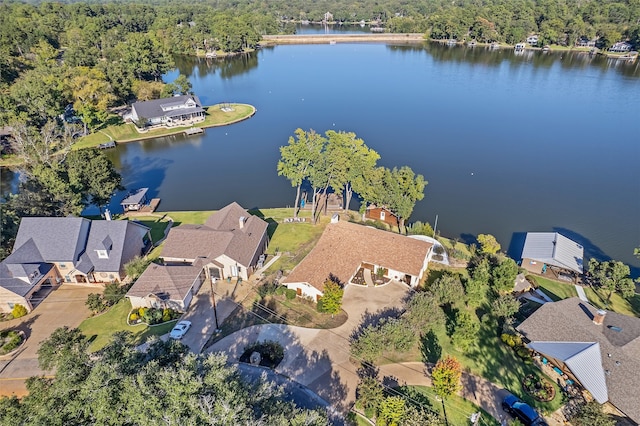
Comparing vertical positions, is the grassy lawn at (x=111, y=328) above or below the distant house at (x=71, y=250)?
below

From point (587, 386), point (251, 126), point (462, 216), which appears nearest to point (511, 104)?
point (462, 216)

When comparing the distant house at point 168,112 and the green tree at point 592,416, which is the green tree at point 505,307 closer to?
the green tree at point 592,416

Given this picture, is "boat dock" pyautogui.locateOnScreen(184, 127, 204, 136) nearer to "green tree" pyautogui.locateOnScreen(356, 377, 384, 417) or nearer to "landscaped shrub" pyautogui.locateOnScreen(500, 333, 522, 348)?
"green tree" pyautogui.locateOnScreen(356, 377, 384, 417)

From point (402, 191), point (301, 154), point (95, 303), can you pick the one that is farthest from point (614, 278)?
point (95, 303)

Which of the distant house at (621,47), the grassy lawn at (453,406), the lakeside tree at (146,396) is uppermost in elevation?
the distant house at (621,47)

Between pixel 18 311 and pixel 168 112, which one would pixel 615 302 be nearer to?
pixel 18 311

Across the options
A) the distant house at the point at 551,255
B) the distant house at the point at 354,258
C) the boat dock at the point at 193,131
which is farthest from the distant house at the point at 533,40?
the distant house at the point at 354,258
